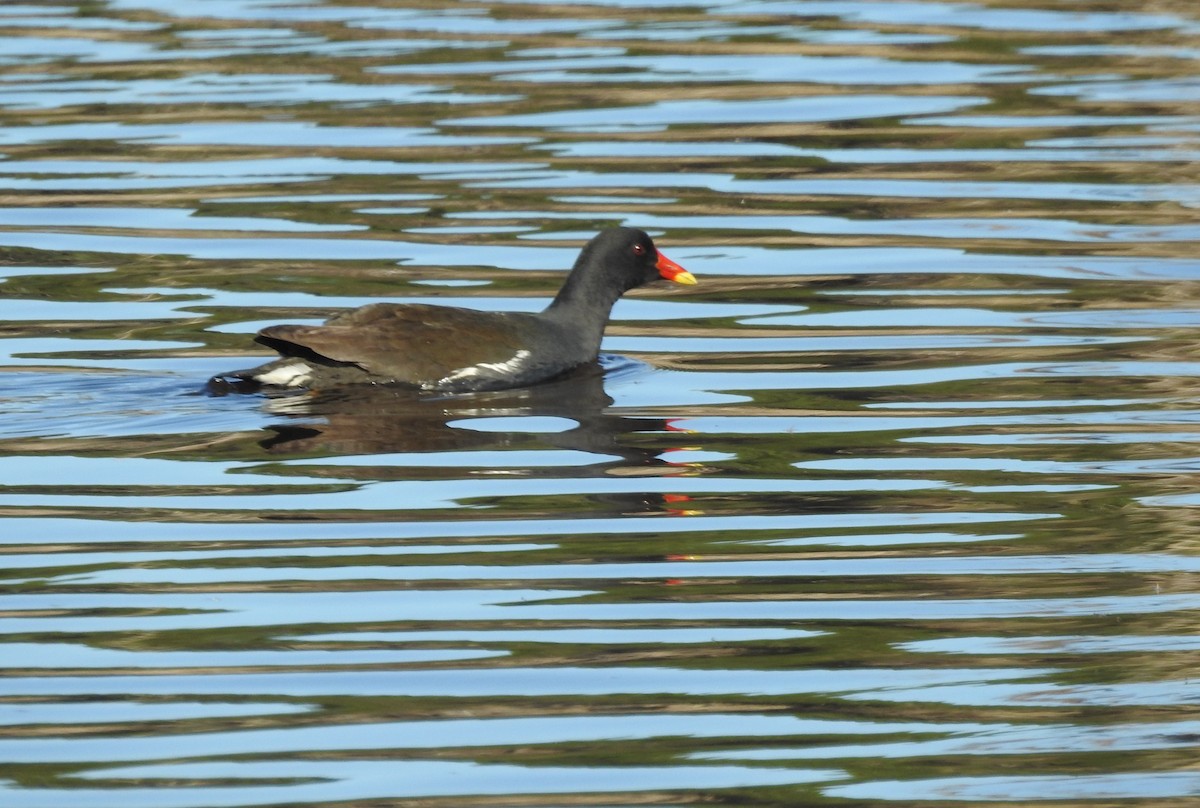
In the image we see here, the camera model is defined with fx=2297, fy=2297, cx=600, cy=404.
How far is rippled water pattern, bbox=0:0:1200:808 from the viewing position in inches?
230

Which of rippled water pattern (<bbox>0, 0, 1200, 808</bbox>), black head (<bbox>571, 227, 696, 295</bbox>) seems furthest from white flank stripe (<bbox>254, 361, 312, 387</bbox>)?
black head (<bbox>571, 227, 696, 295</bbox>)

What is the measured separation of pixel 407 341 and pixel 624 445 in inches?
58.9

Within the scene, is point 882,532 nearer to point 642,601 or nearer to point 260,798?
point 642,601

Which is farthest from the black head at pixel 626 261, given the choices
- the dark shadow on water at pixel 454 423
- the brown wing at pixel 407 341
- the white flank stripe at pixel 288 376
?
the white flank stripe at pixel 288 376

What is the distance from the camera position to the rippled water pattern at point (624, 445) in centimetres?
584

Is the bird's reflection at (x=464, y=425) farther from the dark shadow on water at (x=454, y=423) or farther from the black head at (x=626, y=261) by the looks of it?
the black head at (x=626, y=261)

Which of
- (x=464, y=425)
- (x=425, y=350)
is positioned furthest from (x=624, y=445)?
(x=425, y=350)

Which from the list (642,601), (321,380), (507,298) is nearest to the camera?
(642,601)

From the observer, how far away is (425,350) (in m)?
10.4

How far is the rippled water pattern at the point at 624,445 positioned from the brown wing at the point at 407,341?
21 centimetres

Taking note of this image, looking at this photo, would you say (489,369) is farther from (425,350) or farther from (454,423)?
(454,423)

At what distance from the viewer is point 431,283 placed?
41.8 ft

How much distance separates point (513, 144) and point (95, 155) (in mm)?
3000

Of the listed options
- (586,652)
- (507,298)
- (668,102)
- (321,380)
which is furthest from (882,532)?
(668,102)
